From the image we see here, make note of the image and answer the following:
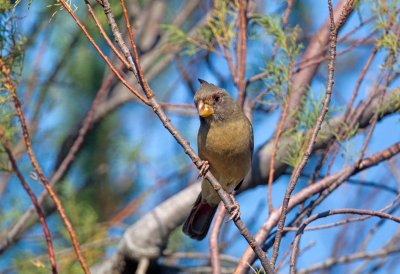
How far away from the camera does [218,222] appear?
149 inches

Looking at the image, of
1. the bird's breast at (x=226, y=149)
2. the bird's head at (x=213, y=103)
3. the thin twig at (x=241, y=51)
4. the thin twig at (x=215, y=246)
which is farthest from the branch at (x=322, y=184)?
the thin twig at (x=241, y=51)

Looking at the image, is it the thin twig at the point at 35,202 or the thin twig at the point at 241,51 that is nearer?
the thin twig at the point at 35,202

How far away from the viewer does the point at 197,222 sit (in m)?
4.36

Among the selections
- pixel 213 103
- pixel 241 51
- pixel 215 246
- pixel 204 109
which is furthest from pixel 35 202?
pixel 241 51

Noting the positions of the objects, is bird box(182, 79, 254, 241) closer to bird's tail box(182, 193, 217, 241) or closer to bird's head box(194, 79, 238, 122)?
bird's head box(194, 79, 238, 122)

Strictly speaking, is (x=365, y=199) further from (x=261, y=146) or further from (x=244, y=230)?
(x=244, y=230)

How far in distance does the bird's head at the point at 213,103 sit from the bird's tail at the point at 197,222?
2.00 ft

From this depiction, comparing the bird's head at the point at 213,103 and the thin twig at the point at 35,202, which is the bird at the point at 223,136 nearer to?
the bird's head at the point at 213,103

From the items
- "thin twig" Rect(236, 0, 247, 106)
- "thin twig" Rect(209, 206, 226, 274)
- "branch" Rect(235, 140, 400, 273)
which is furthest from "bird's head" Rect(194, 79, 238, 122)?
"branch" Rect(235, 140, 400, 273)

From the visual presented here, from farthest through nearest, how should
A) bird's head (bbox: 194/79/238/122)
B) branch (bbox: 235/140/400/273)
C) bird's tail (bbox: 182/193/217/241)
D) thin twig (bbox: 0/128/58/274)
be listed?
1. bird's tail (bbox: 182/193/217/241)
2. bird's head (bbox: 194/79/238/122)
3. branch (bbox: 235/140/400/273)
4. thin twig (bbox: 0/128/58/274)

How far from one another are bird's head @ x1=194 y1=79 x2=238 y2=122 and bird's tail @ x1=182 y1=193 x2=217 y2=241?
610 mm

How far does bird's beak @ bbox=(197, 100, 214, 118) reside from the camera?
388cm

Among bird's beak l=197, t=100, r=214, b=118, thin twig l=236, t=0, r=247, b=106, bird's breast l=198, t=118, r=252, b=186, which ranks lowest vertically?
bird's breast l=198, t=118, r=252, b=186

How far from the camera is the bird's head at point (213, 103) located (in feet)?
12.7
